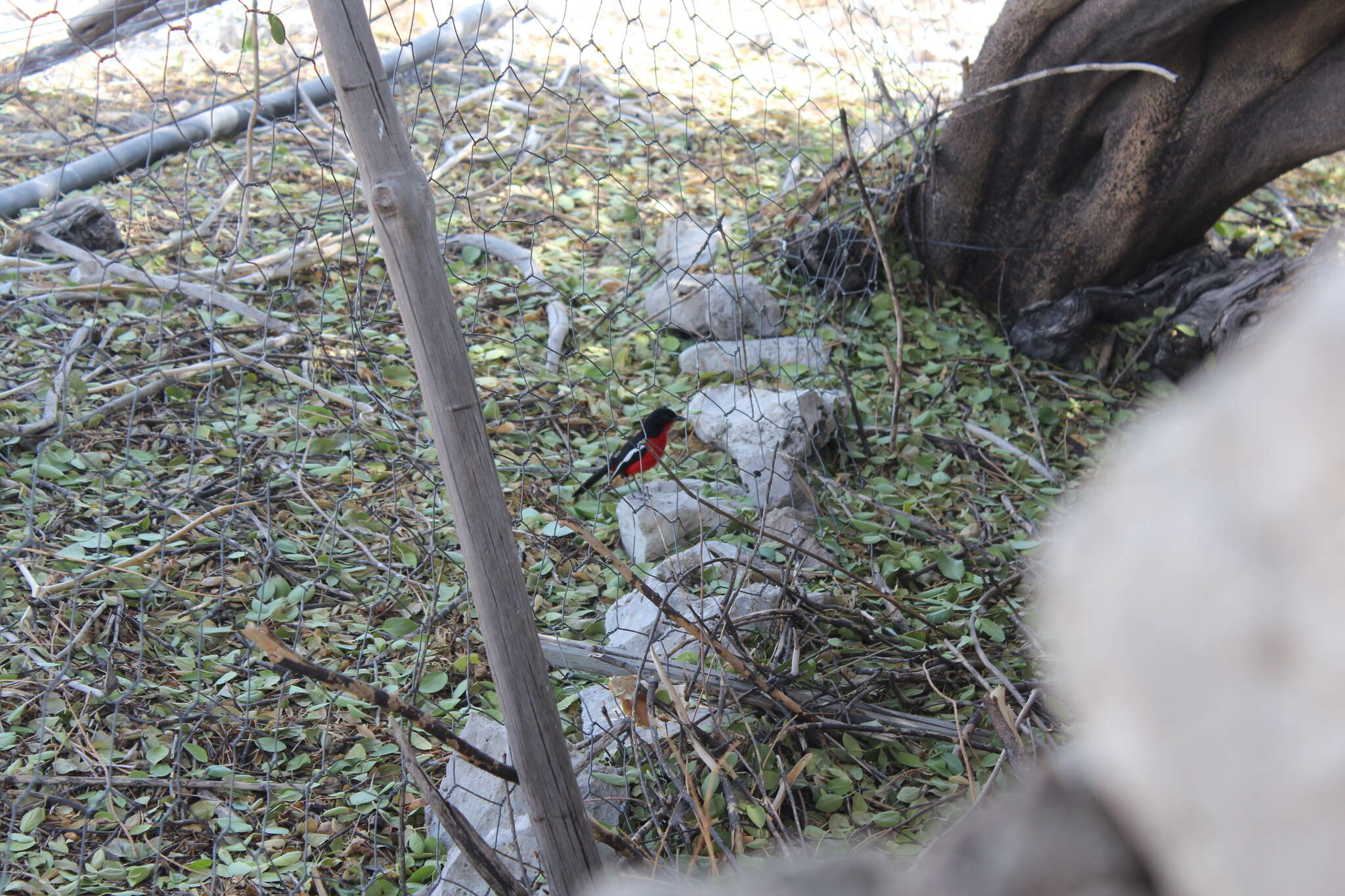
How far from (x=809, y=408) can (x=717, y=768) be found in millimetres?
1579

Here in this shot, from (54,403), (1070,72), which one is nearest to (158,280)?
(54,403)

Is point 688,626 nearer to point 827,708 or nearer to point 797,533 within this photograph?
point 827,708

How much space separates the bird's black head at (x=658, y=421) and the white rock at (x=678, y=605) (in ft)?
1.71

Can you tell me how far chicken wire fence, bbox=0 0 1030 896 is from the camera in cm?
169

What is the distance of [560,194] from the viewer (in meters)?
4.22

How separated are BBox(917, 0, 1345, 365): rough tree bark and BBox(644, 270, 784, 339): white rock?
83 centimetres

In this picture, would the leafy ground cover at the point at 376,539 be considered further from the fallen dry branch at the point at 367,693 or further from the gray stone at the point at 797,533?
the fallen dry branch at the point at 367,693

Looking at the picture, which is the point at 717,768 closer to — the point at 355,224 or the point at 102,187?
the point at 355,224

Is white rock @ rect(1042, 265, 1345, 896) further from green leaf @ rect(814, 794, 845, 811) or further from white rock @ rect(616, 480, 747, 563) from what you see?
white rock @ rect(616, 480, 747, 563)

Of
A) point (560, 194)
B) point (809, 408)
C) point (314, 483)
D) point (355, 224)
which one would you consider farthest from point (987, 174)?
point (314, 483)

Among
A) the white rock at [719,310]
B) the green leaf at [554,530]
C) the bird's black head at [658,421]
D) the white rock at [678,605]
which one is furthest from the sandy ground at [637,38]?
the white rock at [678,605]

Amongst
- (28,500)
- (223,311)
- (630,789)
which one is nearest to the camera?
(630,789)

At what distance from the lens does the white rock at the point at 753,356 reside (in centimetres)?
322

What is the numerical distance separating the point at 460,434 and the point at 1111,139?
3120mm
